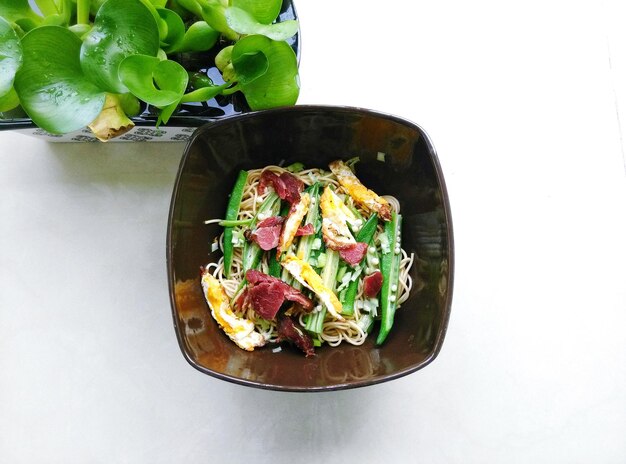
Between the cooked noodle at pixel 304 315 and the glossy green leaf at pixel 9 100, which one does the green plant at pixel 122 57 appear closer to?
the glossy green leaf at pixel 9 100

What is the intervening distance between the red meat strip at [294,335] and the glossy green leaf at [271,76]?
0.31 meters

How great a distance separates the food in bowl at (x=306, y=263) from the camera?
869 millimetres

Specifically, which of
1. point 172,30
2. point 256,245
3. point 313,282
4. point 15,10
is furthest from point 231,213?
point 15,10

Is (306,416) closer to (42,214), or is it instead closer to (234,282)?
(234,282)

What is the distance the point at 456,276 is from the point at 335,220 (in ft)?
0.96

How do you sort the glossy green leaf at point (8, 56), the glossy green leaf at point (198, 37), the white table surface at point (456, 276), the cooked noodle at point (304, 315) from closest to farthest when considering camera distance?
the glossy green leaf at point (8, 56), the glossy green leaf at point (198, 37), the cooked noodle at point (304, 315), the white table surface at point (456, 276)

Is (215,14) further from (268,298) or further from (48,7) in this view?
(268,298)

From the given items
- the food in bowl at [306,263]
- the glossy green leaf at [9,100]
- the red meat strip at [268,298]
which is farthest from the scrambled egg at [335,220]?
the glossy green leaf at [9,100]

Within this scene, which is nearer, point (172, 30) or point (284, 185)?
point (172, 30)

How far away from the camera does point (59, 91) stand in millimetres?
739

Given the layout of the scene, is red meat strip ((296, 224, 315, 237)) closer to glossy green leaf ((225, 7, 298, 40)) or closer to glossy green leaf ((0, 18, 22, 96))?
glossy green leaf ((225, 7, 298, 40))

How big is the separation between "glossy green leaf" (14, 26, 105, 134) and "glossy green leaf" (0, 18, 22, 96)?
3 centimetres

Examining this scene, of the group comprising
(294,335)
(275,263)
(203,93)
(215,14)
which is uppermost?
(215,14)

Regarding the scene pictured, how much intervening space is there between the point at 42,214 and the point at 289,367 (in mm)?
510
